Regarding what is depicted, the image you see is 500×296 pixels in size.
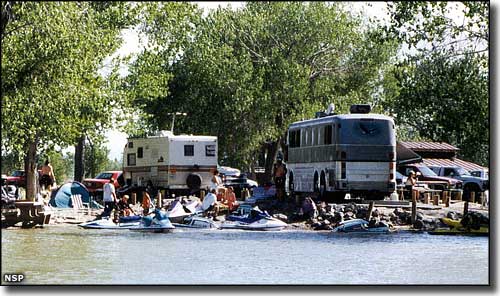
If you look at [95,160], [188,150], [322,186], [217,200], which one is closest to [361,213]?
[322,186]

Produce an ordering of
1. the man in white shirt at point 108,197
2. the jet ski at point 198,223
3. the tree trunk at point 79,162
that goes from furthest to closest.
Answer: the tree trunk at point 79,162 → the man in white shirt at point 108,197 → the jet ski at point 198,223

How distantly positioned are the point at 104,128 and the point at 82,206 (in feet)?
10.1

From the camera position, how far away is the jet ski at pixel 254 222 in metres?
35.3

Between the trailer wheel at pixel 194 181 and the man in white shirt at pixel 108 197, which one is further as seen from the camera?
the trailer wheel at pixel 194 181

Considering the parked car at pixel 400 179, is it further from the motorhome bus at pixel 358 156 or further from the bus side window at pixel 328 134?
the bus side window at pixel 328 134

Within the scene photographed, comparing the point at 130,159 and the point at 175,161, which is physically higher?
the point at 130,159

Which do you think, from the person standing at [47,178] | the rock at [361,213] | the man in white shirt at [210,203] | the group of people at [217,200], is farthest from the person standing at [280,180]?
the person standing at [47,178]

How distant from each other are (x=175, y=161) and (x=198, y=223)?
879cm

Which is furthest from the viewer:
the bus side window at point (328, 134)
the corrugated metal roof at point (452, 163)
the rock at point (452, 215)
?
the corrugated metal roof at point (452, 163)

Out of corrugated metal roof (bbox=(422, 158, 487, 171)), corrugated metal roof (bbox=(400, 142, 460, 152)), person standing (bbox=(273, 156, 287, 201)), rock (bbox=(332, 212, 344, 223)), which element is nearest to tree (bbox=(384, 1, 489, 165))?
rock (bbox=(332, 212, 344, 223))

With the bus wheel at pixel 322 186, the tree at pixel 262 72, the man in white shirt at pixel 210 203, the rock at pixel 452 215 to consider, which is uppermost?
the tree at pixel 262 72

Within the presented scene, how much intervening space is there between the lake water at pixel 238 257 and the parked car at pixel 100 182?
39.8 ft

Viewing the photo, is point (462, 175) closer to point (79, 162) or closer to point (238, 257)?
point (79, 162)

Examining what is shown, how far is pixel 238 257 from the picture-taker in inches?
1062
